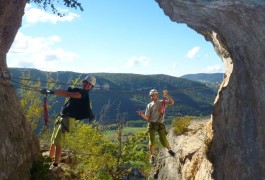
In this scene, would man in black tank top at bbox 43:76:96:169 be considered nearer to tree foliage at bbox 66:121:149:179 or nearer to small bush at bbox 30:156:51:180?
small bush at bbox 30:156:51:180

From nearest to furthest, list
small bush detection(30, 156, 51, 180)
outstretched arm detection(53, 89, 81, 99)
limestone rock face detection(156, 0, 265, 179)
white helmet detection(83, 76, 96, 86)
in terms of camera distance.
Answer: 1. limestone rock face detection(156, 0, 265, 179)
2. outstretched arm detection(53, 89, 81, 99)
3. white helmet detection(83, 76, 96, 86)
4. small bush detection(30, 156, 51, 180)

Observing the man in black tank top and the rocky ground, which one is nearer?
the man in black tank top

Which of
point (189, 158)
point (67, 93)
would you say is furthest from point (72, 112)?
point (189, 158)

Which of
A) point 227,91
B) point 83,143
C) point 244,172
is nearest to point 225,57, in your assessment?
point 227,91

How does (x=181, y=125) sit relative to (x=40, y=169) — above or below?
above

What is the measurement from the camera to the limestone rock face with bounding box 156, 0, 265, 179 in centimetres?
1079

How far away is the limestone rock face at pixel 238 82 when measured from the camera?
10789 mm

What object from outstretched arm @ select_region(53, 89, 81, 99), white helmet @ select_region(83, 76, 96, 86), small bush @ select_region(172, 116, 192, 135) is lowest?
small bush @ select_region(172, 116, 192, 135)

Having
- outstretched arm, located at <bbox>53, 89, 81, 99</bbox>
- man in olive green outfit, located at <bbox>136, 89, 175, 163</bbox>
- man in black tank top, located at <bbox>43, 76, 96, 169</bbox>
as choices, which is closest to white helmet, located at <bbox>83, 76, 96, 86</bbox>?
man in black tank top, located at <bbox>43, 76, 96, 169</bbox>

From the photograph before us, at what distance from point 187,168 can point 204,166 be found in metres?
2.21

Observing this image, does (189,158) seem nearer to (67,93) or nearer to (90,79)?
(90,79)

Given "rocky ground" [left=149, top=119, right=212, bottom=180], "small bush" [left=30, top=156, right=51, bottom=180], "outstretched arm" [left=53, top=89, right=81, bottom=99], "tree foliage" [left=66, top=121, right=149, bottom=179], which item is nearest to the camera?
"outstretched arm" [left=53, top=89, right=81, bottom=99]

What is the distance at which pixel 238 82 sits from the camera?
11852mm

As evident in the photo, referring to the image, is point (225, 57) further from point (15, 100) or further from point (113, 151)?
point (113, 151)
